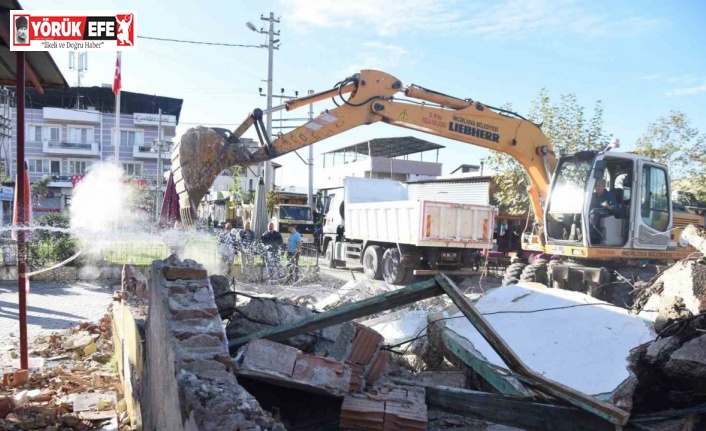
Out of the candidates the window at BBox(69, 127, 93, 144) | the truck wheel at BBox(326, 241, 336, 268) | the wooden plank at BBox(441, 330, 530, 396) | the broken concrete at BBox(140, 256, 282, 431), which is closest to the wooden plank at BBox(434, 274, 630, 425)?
the wooden plank at BBox(441, 330, 530, 396)

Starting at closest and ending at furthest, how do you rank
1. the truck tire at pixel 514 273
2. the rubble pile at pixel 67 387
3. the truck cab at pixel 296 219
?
the rubble pile at pixel 67 387
the truck tire at pixel 514 273
the truck cab at pixel 296 219

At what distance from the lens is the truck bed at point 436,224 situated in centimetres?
1288

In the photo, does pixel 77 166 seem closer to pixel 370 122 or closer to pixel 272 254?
pixel 272 254

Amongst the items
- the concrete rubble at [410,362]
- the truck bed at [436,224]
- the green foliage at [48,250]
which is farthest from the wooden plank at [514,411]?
the green foliage at [48,250]

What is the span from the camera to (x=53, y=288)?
→ 11.0 meters

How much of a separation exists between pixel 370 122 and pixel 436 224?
467 centimetres

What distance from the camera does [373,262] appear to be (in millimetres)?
14984

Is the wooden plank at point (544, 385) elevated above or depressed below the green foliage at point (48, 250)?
above

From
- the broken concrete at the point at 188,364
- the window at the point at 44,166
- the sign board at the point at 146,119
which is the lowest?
the broken concrete at the point at 188,364

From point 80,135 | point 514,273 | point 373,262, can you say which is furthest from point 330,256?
point 80,135

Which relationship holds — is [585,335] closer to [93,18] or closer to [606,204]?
[606,204]

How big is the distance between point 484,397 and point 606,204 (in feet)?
21.9

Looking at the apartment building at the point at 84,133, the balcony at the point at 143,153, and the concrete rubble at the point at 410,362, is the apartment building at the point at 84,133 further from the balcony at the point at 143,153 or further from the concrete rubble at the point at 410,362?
the concrete rubble at the point at 410,362

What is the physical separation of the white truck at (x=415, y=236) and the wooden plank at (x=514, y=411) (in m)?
9.44
